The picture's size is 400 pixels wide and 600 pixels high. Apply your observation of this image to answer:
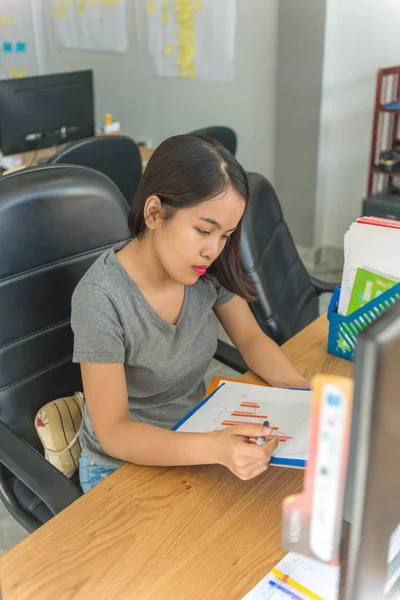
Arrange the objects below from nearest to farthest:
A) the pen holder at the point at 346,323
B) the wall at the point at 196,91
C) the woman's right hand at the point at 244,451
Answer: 1. the woman's right hand at the point at 244,451
2. the pen holder at the point at 346,323
3. the wall at the point at 196,91

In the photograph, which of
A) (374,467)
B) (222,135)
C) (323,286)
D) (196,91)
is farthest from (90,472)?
(196,91)

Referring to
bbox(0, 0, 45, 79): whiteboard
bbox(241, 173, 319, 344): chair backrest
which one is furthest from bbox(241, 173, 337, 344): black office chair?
bbox(0, 0, 45, 79): whiteboard

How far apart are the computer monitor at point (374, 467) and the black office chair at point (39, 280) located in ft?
2.31

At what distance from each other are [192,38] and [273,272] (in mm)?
2273

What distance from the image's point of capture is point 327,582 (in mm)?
736

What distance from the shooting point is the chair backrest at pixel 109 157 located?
216 centimetres

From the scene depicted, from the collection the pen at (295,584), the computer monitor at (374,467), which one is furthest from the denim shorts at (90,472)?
the computer monitor at (374,467)

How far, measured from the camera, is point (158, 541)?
2.65ft

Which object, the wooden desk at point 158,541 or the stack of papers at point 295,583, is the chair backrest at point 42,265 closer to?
the wooden desk at point 158,541

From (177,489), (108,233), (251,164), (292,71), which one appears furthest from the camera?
(251,164)

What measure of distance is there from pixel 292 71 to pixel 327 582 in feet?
9.18

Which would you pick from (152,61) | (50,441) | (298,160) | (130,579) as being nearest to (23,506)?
(50,441)

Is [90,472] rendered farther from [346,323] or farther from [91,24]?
[91,24]

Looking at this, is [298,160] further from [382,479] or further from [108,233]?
[382,479]
